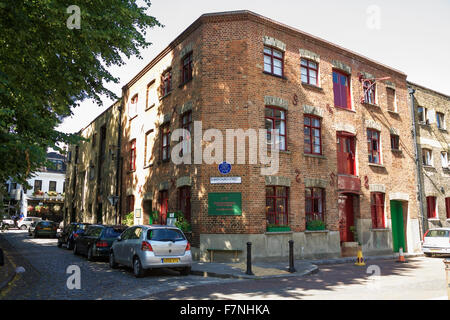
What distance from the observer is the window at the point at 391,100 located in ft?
67.8

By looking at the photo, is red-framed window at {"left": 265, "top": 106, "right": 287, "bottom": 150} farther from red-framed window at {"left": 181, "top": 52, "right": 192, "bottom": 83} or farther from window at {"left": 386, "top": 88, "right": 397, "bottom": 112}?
window at {"left": 386, "top": 88, "right": 397, "bottom": 112}

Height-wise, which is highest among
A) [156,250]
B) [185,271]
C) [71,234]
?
[156,250]

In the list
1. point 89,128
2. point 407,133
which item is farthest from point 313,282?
point 89,128

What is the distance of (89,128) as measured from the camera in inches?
1225

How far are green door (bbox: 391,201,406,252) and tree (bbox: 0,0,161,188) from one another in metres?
16.7

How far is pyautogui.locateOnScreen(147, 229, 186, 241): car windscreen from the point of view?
10297 mm

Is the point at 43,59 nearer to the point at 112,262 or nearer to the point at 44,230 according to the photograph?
the point at 112,262

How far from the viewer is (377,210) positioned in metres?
18.7

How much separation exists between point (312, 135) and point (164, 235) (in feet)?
30.8

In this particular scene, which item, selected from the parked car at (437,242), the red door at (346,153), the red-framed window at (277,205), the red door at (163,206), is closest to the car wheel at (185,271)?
the red-framed window at (277,205)

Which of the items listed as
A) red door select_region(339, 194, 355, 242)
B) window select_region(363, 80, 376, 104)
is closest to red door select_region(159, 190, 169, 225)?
red door select_region(339, 194, 355, 242)

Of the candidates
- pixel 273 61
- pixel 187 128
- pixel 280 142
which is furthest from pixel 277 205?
pixel 273 61

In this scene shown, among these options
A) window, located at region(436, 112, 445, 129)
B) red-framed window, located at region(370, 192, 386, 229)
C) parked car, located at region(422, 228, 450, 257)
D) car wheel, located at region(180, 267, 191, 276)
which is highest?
window, located at region(436, 112, 445, 129)

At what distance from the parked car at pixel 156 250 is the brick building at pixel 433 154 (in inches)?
675
